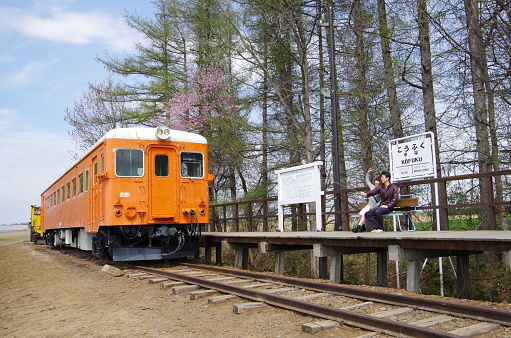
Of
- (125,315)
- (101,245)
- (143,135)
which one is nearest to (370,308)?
(125,315)

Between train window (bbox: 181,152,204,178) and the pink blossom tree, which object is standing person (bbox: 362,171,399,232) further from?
the pink blossom tree

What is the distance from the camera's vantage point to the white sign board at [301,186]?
38.8 feet

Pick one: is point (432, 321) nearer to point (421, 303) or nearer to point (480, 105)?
point (421, 303)

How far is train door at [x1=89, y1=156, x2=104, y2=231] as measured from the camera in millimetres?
11711

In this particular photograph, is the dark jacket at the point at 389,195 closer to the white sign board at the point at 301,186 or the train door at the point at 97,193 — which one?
the white sign board at the point at 301,186

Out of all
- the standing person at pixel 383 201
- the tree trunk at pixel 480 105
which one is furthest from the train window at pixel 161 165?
the tree trunk at pixel 480 105

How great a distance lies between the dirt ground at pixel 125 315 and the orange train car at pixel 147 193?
1.92 meters

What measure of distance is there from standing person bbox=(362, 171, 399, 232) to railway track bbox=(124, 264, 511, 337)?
2498 millimetres

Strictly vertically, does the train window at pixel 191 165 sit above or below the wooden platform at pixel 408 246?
above

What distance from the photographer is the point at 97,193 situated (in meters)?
12.1

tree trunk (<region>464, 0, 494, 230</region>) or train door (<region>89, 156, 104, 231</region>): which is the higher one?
tree trunk (<region>464, 0, 494, 230</region>)

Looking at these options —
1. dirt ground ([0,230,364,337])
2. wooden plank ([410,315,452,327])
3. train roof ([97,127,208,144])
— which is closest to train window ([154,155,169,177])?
train roof ([97,127,208,144])

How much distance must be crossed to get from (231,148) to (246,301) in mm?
10752

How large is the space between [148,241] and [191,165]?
2195 millimetres
